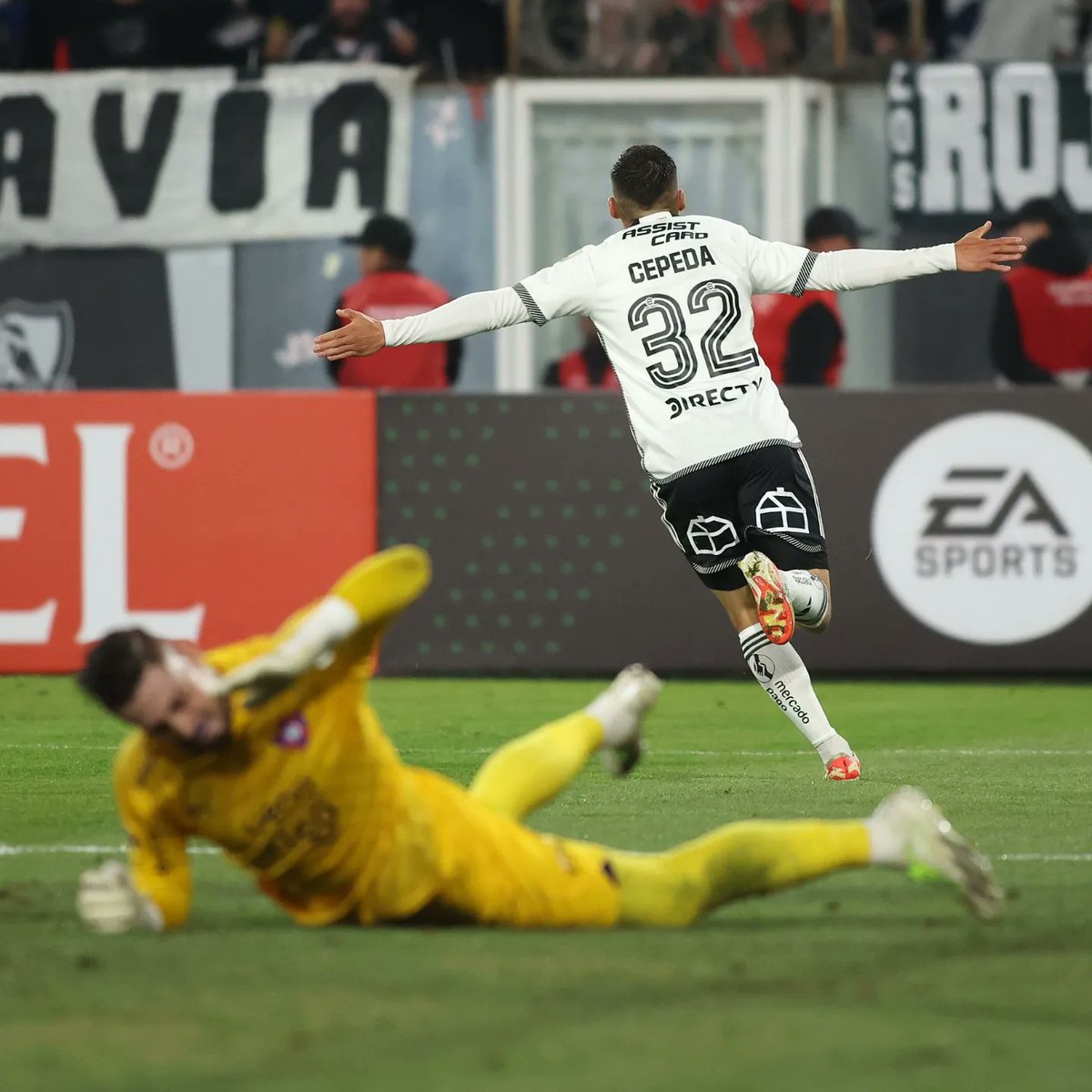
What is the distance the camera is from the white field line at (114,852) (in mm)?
6383

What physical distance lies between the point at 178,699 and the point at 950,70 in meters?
12.9

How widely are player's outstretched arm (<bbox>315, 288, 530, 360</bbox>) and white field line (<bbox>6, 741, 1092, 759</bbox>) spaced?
1.98 m

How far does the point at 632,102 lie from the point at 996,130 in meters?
2.59

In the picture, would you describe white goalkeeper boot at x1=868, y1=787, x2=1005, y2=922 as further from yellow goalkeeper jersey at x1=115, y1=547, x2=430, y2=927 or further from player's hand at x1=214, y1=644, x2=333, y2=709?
player's hand at x1=214, y1=644, x2=333, y2=709

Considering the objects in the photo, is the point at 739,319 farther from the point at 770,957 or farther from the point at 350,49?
the point at 350,49

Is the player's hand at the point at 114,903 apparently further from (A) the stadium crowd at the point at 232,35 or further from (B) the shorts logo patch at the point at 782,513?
(A) the stadium crowd at the point at 232,35

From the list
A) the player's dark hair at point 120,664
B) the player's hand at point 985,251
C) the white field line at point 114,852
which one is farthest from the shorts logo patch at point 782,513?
the player's dark hair at point 120,664

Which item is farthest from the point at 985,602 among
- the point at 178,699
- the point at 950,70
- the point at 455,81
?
the point at 178,699

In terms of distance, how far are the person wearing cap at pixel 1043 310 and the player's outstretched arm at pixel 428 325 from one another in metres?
6.16

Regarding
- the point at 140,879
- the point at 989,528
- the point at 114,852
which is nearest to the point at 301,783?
the point at 140,879

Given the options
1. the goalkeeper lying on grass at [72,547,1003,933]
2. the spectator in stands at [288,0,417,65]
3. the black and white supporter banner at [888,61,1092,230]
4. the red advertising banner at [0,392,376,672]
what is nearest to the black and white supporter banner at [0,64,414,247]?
the spectator in stands at [288,0,417,65]

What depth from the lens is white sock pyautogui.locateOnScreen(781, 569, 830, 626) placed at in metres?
8.01

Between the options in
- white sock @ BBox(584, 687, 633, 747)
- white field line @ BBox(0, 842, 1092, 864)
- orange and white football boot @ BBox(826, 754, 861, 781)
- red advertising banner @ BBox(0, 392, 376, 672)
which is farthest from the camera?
red advertising banner @ BBox(0, 392, 376, 672)

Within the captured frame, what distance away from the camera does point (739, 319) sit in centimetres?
820
